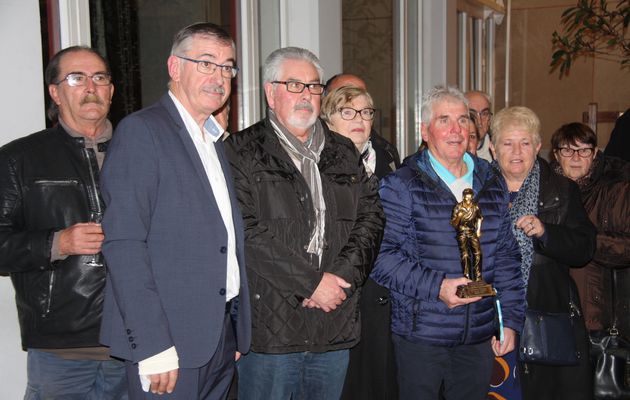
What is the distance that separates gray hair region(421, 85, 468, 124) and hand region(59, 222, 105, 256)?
1.60 meters

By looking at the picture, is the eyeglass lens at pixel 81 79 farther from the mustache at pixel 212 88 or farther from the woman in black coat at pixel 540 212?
the woman in black coat at pixel 540 212

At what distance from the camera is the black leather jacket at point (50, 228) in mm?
2605

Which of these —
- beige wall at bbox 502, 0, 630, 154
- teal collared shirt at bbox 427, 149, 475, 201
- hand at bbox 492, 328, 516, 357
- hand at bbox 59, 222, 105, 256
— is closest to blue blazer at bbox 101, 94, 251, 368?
hand at bbox 59, 222, 105, 256

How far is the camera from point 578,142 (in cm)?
389

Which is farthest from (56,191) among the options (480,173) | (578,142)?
(578,142)

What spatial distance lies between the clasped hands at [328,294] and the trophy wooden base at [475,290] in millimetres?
529

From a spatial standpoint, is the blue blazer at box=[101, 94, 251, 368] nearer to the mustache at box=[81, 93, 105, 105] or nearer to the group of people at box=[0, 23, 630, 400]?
the group of people at box=[0, 23, 630, 400]

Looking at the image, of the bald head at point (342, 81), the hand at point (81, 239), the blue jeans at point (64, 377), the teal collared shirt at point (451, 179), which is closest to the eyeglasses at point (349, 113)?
the teal collared shirt at point (451, 179)

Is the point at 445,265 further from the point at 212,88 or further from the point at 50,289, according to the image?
the point at 50,289

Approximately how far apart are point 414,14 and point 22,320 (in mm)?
6433

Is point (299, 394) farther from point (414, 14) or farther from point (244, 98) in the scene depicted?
point (414, 14)

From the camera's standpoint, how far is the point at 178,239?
2.31 m

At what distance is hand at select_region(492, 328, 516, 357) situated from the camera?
10.8ft

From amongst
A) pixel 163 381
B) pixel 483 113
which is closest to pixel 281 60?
pixel 163 381
